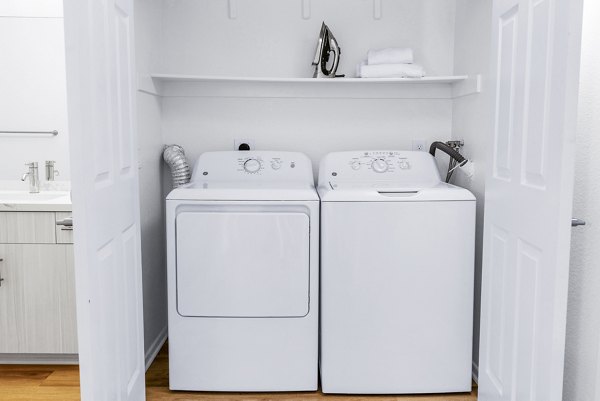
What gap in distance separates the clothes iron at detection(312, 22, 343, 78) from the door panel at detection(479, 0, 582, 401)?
103cm

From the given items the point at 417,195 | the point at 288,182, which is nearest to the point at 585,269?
the point at 417,195

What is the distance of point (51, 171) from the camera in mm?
2861

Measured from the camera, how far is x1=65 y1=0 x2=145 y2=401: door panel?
4.65 feet

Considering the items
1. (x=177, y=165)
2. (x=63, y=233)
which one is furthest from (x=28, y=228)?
(x=177, y=165)

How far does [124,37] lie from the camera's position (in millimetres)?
1825

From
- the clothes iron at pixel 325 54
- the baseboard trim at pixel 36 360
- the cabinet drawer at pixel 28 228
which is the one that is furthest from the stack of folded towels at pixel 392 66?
the baseboard trim at pixel 36 360

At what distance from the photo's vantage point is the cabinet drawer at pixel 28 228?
8.14 ft

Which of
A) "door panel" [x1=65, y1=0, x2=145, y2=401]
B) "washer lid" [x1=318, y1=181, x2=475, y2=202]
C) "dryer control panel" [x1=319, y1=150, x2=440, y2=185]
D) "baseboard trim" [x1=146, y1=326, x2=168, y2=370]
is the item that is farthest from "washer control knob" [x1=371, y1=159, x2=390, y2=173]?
"baseboard trim" [x1=146, y1=326, x2=168, y2=370]

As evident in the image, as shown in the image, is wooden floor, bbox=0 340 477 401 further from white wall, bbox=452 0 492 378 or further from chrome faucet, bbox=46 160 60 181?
chrome faucet, bbox=46 160 60 181

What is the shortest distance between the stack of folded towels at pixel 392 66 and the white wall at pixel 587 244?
3.40 feet

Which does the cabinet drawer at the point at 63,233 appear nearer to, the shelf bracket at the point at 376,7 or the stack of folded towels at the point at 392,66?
the stack of folded towels at the point at 392,66

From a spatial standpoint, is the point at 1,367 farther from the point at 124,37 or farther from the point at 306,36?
the point at 306,36

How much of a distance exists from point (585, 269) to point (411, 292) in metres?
0.77

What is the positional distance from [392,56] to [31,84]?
1.92 m
